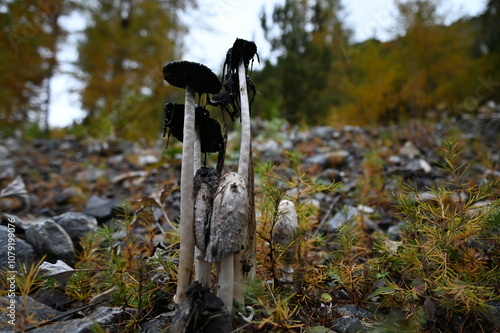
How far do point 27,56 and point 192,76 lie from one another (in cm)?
907

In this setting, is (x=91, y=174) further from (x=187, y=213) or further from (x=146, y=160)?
(x=187, y=213)

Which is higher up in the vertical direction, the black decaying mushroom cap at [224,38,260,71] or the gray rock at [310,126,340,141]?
the gray rock at [310,126,340,141]

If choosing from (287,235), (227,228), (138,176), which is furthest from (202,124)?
(138,176)

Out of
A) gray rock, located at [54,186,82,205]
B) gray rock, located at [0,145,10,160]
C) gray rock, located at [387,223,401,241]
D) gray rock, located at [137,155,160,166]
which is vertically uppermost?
gray rock, located at [0,145,10,160]

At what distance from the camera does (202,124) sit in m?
1.16

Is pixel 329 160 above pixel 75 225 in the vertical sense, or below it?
above

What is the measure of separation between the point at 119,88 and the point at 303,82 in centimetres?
532

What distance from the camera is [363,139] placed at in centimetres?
441

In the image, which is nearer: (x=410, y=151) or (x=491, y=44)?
(x=410, y=151)

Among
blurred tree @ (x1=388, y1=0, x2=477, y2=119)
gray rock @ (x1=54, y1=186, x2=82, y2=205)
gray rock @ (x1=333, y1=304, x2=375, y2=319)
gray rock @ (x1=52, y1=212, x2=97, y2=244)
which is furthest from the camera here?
blurred tree @ (x1=388, y1=0, x2=477, y2=119)

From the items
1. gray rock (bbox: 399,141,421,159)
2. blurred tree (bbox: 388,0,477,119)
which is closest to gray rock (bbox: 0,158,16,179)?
gray rock (bbox: 399,141,421,159)

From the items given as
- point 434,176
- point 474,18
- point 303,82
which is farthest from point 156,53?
point 474,18

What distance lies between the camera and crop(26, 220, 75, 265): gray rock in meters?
1.54

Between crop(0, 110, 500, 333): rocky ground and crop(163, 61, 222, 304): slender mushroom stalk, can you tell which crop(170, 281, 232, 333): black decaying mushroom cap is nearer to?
crop(163, 61, 222, 304): slender mushroom stalk
